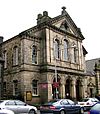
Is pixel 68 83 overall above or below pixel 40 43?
below

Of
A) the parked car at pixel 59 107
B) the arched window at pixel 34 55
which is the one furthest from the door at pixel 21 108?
the arched window at pixel 34 55

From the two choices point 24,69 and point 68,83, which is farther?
point 68,83

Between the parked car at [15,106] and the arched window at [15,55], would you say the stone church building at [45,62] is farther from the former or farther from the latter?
the parked car at [15,106]

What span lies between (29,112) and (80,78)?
816 inches

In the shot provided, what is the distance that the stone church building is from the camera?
118 ft

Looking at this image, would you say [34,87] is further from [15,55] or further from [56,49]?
[56,49]

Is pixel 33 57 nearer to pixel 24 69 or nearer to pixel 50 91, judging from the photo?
pixel 24 69

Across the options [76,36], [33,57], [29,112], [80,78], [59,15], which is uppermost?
[59,15]

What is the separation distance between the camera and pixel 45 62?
3691 centimetres

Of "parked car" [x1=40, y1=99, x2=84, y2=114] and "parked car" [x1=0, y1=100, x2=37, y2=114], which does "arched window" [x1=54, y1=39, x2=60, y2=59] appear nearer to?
"parked car" [x1=40, y1=99, x2=84, y2=114]

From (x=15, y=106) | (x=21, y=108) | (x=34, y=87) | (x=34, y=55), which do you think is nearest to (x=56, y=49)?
(x=34, y=55)

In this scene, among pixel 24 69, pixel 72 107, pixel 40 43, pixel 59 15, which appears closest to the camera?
pixel 72 107

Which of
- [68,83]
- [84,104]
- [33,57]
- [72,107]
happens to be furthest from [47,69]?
[72,107]

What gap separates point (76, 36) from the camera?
144 feet
